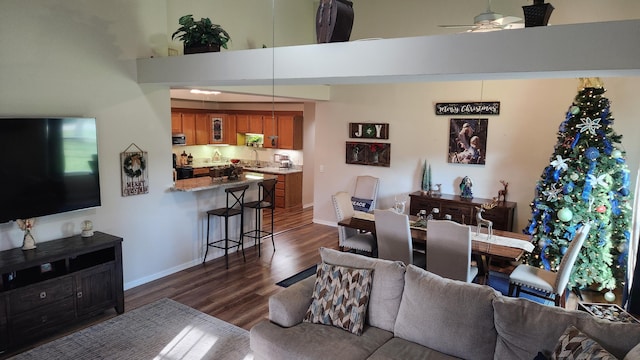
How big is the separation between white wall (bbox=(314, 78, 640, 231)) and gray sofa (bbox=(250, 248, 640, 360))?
3679mm

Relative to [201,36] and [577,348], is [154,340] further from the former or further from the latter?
[577,348]

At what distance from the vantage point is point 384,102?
6.99 metres

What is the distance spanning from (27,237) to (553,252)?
220 inches

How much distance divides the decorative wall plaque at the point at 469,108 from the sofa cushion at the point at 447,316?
155 inches

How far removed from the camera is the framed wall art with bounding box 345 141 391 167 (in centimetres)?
707

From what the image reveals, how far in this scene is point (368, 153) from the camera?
285 inches

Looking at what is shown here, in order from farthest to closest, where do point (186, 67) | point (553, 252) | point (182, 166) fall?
point (182, 166) → point (553, 252) → point (186, 67)

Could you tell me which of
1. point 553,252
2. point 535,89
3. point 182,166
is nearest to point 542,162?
point 535,89

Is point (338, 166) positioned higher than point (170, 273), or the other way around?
point (338, 166)

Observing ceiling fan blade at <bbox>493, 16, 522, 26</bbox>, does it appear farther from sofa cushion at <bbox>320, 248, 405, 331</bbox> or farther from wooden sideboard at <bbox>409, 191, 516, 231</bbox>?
wooden sideboard at <bbox>409, 191, 516, 231</bbox>

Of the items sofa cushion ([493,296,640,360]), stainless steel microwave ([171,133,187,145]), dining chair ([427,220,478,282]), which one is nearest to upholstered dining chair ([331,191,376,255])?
dining chair ([427,220,478,282])

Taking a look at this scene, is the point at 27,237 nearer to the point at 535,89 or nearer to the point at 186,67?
the point at 186,67

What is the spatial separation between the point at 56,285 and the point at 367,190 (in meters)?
4.85

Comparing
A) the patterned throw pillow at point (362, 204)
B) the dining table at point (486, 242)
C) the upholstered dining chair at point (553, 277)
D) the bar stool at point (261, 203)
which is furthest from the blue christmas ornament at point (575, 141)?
the bar stool at point (261, 203)
